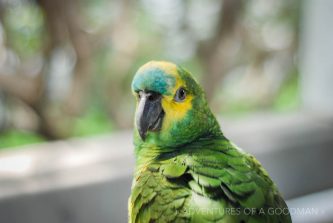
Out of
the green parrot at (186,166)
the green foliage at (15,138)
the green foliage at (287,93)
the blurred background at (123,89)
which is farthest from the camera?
the green foliage at (287,93)

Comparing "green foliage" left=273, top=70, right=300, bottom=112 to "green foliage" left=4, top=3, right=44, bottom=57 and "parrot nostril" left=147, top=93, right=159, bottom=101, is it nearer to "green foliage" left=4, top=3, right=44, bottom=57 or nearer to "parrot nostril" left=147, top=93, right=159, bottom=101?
"green foliage" left=4, top=3, right=44, bottom=57

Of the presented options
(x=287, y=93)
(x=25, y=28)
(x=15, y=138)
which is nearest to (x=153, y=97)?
(x=25, y=28)

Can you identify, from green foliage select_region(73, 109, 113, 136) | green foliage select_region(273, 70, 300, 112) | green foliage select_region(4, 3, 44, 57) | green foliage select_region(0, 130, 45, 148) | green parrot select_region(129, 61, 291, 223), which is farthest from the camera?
green foliage select_region(273, 70, 300, 112)

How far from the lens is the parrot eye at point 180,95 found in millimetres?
648

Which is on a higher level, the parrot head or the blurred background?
the blurred background

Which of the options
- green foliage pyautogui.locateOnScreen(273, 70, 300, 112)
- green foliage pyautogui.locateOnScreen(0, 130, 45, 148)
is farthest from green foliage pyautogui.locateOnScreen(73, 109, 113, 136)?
green foliage pyautogui.locateOnScreen(273, 70, 300, 112)

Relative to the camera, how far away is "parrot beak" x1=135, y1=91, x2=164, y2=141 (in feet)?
2.00

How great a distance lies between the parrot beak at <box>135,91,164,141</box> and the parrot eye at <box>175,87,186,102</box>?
3 cm

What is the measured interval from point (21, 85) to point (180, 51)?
801 mm

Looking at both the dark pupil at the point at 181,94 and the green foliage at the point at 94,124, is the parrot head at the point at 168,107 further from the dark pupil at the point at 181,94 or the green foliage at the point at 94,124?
the green foliage at the point at 94,124

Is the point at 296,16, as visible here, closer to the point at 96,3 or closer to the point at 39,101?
the point at 96,3

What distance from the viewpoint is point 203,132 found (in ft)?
2.25

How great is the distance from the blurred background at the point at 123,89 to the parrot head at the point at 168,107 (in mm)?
568

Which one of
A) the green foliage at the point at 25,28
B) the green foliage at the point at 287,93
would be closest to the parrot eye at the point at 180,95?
the green foliage at the point at 25,28
